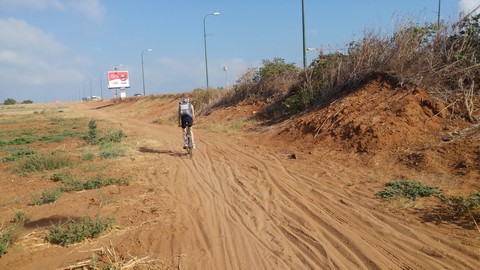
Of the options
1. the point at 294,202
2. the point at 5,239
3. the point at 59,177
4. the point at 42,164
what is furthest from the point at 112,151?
the point at 294,202

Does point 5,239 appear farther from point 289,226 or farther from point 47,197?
point 289,226

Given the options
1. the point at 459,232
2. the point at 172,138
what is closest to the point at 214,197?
the point at 459,232

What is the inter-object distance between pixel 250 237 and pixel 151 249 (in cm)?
131

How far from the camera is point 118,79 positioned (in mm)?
78312

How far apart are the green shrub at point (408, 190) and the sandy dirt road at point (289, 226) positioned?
0.31m

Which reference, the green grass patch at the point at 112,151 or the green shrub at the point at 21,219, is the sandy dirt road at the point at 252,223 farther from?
the green grass patch at the point at 112,151

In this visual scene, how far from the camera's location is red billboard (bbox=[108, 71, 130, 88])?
3051 inches

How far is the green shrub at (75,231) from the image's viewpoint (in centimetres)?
500

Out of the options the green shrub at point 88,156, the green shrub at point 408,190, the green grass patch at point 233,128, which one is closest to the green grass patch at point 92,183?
the green shrub at point 88,156

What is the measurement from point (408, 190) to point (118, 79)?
78093mm

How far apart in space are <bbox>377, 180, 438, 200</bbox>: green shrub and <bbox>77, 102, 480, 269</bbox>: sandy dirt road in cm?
31

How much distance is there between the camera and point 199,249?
4.80 metres

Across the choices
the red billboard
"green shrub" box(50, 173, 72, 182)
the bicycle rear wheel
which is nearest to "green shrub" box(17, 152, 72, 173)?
"green shrub" box(50, 173, 72, 182)

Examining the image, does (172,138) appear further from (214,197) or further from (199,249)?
(199,249)
